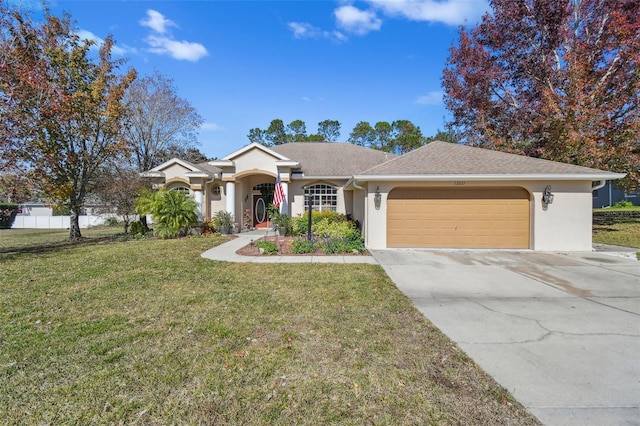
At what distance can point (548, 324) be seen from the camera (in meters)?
4.41

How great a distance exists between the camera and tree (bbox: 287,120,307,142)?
4462 centimetres

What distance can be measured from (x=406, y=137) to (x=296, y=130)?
53.5 feet

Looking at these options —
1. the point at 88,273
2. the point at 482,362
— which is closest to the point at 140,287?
the point at 88,273

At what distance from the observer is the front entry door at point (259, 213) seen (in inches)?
739

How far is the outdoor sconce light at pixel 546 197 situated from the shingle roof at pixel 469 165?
0.60 m

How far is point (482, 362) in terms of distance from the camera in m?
3.38

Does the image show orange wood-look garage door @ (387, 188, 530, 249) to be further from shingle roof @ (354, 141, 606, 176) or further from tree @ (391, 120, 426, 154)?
tree @ (391, 120, 426, 154)

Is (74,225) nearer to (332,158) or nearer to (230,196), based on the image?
(230,196)

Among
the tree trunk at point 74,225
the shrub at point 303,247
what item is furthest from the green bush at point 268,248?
the tree trunk at point 74,225

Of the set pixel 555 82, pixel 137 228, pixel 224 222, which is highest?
pixel 555 82

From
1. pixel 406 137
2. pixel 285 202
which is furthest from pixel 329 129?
pixel 285 202

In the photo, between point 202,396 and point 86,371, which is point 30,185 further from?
point 202,396

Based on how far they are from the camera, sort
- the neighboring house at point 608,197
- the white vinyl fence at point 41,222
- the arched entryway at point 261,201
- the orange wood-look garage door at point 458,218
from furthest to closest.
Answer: the neighboring house at point 608,197
the white vinyl fence at point 41,222
the arched entryway at point 261,201
the orange wood-look garage door at point 458,218

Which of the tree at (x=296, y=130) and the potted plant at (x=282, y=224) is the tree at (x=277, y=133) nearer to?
the tree at (x=296, y=130)
